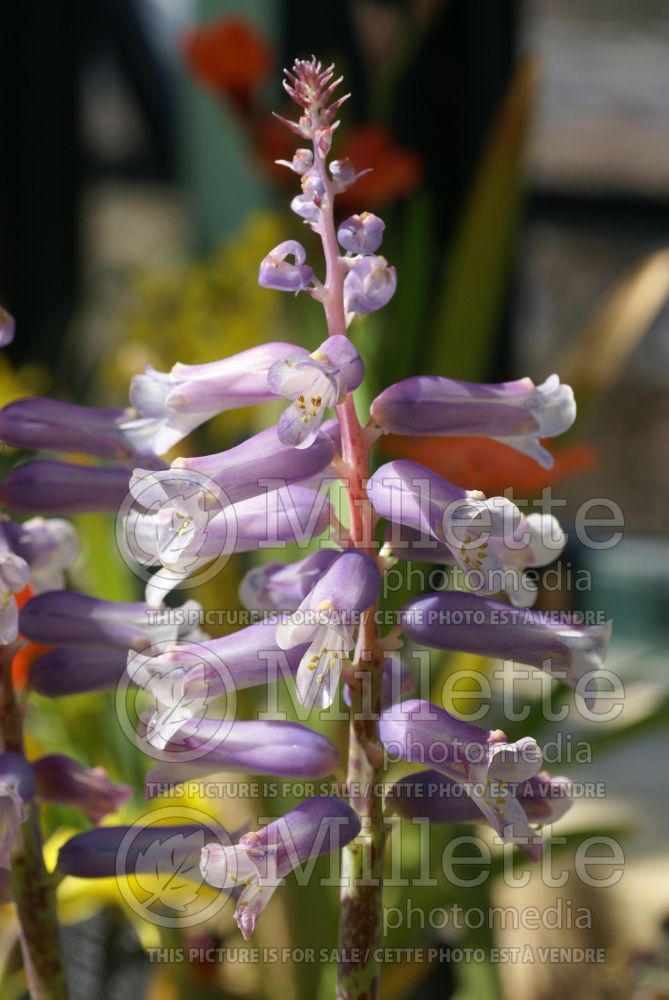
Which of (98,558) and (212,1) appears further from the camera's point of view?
(212,1)

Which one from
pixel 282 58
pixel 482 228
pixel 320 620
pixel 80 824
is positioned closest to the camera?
pixel 320 620

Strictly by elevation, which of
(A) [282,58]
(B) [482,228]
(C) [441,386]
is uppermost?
(A) [282,58]

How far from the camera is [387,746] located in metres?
0.35

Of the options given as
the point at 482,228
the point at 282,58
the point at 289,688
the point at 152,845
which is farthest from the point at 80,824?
the point at 282,58

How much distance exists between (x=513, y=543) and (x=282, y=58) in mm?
1033

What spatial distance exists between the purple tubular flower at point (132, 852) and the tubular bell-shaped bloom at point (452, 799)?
6 centimetres

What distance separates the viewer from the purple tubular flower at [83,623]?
40 cm

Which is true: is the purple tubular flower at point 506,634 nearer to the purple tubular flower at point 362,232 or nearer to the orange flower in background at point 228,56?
the purple tubular flower at point 362,232

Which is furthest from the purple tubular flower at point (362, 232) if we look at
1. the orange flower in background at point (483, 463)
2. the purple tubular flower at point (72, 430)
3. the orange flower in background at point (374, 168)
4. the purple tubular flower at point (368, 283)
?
the orange flower in background at point (374, 168)

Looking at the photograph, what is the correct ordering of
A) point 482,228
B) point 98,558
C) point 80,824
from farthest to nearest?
point 482,228
point 98,558
point 80,824

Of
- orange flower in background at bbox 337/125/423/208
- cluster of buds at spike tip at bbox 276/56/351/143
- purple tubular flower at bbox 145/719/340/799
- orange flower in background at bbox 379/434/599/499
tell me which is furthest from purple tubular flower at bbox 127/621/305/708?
orange flower in background at bbox 337/125/423/208

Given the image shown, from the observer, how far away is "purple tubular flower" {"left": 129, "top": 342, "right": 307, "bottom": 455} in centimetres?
36

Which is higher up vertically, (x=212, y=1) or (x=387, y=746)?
(x=212, y=1)

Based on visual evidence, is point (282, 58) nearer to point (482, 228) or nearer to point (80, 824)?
point (482, 228)
